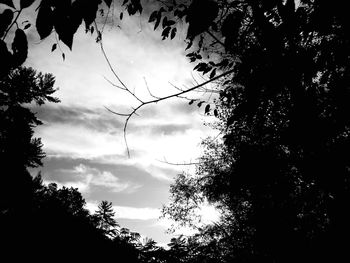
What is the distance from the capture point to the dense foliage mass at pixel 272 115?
130 centimetres

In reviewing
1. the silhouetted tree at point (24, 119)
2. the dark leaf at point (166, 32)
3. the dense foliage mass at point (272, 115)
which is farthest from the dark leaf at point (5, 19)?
the silhouetted tree at point (24, 119)

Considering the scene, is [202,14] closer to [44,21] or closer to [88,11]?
[88,11]

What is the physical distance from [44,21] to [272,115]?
5.33 meters

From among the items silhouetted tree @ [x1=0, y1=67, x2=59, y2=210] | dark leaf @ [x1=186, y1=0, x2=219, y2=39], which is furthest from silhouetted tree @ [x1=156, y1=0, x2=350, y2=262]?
silhouetted tree @ [x1=0, y1=67, x2=59, y2=210]

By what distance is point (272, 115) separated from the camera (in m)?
5.68

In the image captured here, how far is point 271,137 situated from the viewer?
1134cm

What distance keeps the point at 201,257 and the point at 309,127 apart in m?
3.00

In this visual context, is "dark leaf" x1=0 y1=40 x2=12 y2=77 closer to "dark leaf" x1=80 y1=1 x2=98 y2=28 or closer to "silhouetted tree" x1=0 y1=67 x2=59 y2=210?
"dark leaf" x1=80 y1=1 x2=98 y2=28

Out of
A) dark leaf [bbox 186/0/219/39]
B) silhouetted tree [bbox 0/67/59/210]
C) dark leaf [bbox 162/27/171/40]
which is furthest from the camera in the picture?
silhouetted tree [bbox 0/67/59/210]

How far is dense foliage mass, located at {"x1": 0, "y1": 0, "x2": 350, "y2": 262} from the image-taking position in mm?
1304

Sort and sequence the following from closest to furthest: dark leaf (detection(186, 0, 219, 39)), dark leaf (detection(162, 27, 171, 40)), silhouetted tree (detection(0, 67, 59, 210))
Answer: dark leaf (detection(186, 0, 219, 39))
dark leaf (detection(162, 27, 171, 40))
silhouetted tree (detection(0, 67, 59, 210))

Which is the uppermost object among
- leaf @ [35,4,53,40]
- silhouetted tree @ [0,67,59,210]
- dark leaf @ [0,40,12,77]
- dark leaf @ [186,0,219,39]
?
silhouetted tree @ [0,67,59,210]

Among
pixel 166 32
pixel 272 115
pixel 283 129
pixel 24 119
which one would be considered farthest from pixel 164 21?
pixel 24 119

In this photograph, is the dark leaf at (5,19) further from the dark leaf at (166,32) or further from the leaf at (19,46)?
the dark leaf at (166,32)
